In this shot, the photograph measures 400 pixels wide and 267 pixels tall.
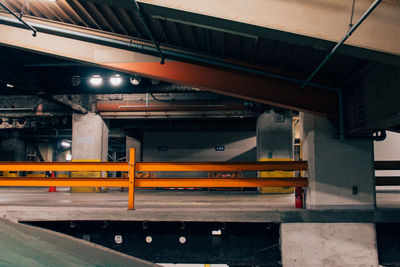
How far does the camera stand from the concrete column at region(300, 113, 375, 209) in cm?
580

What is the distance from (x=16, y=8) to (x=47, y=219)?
14.2ft

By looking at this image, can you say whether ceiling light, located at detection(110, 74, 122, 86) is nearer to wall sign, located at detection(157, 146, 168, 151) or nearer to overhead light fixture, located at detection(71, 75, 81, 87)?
overhead light fixture, located at detection(71, 75, 81, 87)

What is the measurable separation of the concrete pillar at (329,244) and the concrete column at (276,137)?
9.56m

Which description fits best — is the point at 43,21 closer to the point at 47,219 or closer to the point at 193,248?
the point at 47,219

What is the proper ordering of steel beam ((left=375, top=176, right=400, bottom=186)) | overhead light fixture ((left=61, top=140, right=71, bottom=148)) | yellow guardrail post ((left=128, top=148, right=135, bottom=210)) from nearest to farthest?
yellow guardrail post ((left=128, top=148, right=135, bottom=210)), steel beam ((left=375, top=176, right=400, bottom=186)), overhead light fixture ((left=61, top=140, right=71, bottom=148))

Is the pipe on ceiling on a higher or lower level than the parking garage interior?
higher

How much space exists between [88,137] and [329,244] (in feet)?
43.3

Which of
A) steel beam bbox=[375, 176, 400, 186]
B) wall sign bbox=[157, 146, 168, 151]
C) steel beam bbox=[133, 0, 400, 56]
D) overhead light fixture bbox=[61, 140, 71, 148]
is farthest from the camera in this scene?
overhead light fixture bbox=[61, 140, 71, 148]

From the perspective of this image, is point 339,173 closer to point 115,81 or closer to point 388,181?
point 388,181

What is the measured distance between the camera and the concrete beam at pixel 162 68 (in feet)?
20.0

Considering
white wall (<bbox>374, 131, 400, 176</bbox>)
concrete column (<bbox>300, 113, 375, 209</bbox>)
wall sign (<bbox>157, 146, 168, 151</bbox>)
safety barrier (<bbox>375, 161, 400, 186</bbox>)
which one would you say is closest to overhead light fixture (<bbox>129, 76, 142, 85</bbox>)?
concrete column (<bbox>300, 113, 375, 209</bbox>)

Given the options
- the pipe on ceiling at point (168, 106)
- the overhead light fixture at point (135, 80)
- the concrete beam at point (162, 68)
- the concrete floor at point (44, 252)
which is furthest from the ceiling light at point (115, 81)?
the concrete floor at point (44, 252)

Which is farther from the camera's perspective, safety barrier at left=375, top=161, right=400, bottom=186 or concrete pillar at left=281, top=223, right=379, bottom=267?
safety barrier at left=375, top=161, right=400, bottom=186

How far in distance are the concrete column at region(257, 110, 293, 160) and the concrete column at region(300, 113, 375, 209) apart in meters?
8.94
